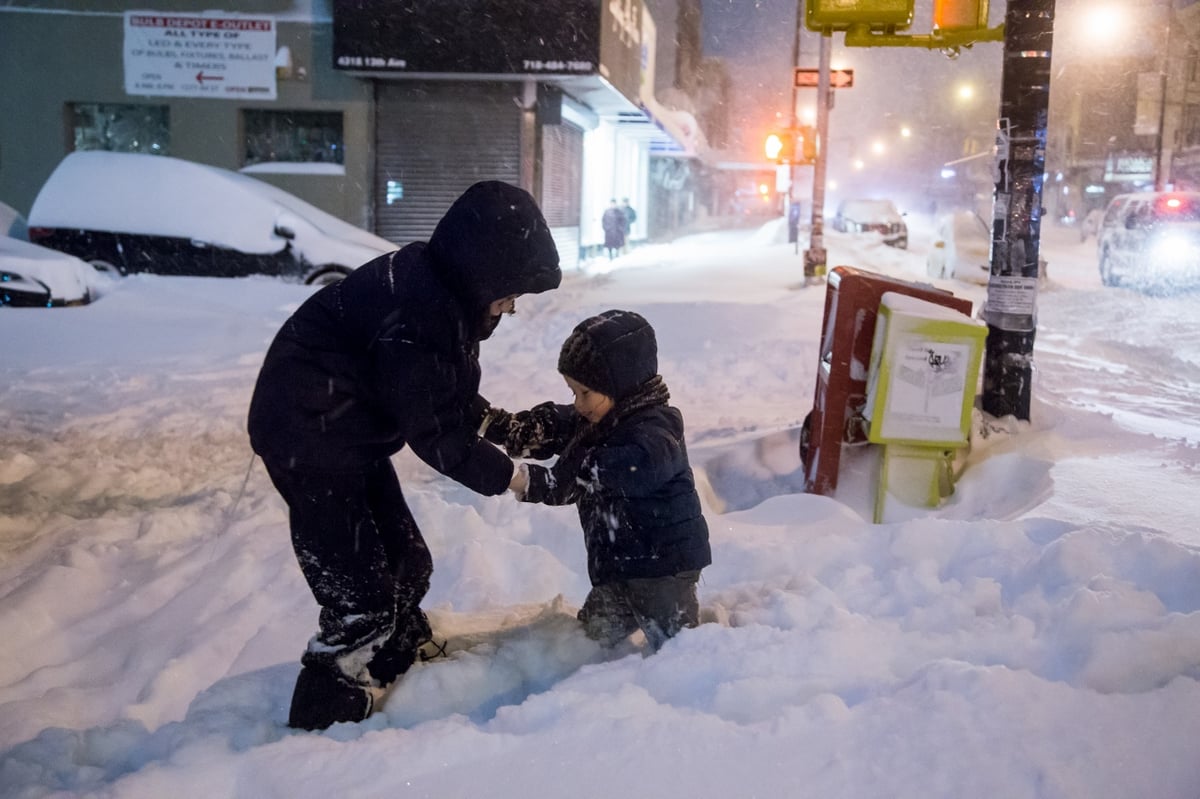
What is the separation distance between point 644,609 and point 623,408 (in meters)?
0.64

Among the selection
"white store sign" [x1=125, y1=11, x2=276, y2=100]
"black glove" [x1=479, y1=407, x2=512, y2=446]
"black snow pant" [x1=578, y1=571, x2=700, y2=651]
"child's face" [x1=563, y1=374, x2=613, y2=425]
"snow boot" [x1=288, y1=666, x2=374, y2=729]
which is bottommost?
"snow boot" [x1=288, y1=666, x2=374, y2=729]

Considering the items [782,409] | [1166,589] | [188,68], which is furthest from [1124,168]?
[1166,589]

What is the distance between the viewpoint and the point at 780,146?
19.7m

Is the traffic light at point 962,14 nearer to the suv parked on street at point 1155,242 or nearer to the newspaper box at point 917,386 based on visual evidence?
the newspaper box at point 917,386

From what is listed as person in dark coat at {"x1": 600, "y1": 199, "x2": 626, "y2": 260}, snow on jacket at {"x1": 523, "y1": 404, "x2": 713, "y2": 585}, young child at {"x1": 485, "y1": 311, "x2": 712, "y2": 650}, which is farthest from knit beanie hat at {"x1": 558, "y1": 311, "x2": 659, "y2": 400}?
person in dark coat at {"x1": 600, "y1": 199, "x2": 626, "y2": 260}

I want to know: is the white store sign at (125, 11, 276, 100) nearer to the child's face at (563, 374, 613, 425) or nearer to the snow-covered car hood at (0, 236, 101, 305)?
the snow-covered car hood at (0, 236, 101, 305)

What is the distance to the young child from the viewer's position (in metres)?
3.28

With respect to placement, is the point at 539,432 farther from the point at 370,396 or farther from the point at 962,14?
the point at 962,14

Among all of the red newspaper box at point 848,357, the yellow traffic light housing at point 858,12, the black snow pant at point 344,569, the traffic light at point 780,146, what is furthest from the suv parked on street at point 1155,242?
the black snow pant at point 344,569

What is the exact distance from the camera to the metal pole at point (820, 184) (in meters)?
18.6

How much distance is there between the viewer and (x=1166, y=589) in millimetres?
3301

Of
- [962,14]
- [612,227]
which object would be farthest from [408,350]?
[612,227]

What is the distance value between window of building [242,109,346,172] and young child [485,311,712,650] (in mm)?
17288

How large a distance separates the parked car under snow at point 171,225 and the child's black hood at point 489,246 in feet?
34.0
